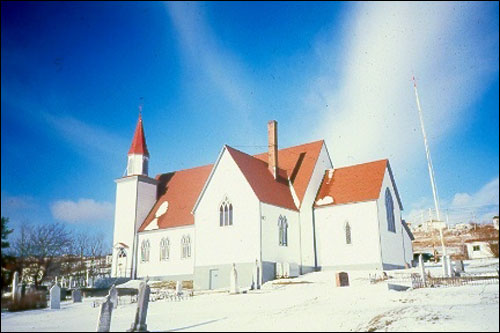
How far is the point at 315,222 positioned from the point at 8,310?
27.7 m

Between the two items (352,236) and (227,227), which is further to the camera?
(352,236)

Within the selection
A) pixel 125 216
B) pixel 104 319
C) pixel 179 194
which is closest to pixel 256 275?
pixel 179 194

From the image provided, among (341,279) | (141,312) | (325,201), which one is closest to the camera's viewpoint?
(141,312)

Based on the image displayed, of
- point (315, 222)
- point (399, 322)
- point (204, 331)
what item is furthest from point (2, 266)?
point (315, 222)

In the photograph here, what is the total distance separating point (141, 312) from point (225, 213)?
22.1 meters

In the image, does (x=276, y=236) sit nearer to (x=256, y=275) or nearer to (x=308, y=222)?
(x=308, y=222)

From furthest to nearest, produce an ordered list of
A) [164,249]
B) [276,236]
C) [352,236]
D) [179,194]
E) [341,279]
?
1. [179,194]
2. [164,249]
3. [352,236]
4. [276,236]
5. [341,279]

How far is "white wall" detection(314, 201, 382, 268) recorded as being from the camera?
3450 centimetres

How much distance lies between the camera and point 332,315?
15.1m

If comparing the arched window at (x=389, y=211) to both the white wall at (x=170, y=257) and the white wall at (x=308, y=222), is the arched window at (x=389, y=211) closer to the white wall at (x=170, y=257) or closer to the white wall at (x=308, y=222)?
the white wall at (x=308, y=222)

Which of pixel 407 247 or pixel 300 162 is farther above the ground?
pixel 300 162

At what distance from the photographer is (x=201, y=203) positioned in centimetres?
3662

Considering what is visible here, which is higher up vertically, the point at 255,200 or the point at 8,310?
the point at 255,200

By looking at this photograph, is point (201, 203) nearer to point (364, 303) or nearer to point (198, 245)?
point (198, 245)
